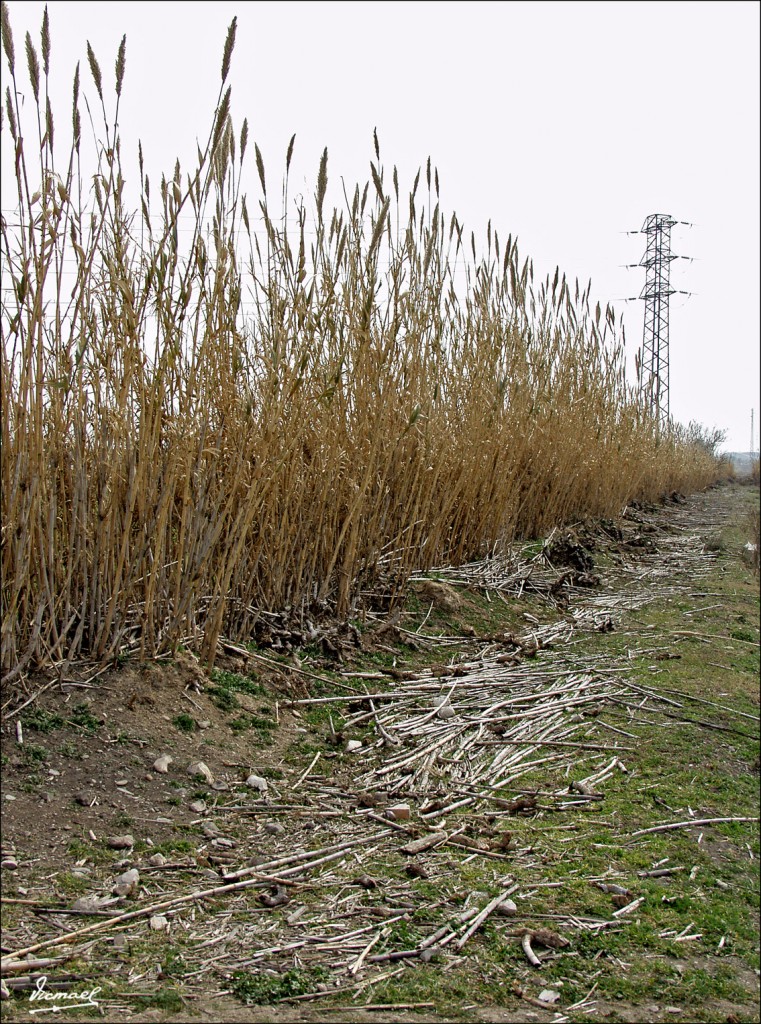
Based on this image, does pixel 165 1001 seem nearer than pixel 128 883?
Yes

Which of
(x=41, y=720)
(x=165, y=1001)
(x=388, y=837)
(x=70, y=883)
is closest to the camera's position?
(x=165, y=1001)

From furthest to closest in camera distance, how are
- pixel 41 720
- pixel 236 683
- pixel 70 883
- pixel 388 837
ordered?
pixel 236 683 → pixel 41 720 → pixel 388 837 → pixel 70 883

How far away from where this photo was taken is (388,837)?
180 cm

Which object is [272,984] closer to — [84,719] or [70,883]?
[70,883]

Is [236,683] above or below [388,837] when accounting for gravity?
above

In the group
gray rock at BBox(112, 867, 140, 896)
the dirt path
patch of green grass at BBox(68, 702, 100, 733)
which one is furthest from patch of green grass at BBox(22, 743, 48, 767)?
gray rock at BBox(112, 867, 140, 896)

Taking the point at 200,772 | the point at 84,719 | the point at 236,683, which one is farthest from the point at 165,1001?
the point at 236,683

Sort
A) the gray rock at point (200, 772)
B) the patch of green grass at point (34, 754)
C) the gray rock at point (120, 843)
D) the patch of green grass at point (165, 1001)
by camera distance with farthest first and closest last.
A: the gray rock at point (200, 772) < the patch of green grass at point (34, 754) < the gray rock at point (120, 843) < the patch of green grass at point (165, 1001)

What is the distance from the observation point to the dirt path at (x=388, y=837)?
129cm

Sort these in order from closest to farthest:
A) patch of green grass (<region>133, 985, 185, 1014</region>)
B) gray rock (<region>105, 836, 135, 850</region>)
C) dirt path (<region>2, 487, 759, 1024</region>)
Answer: patch of green grass (<region>133, 985, 185, 1014</region>) < dirt path (<region>2, 487, 759, 1024</region>) < gray rock (<region>105, 836, 135, 850</region>)

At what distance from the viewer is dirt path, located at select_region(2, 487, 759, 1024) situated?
1292 mm

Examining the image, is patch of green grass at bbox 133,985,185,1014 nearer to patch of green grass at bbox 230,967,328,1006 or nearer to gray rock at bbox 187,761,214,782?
patch of green grass at bbox 230,967,328,1006

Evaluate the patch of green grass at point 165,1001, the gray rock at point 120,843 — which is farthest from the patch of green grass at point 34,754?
the patch of green grass at point 165,1001

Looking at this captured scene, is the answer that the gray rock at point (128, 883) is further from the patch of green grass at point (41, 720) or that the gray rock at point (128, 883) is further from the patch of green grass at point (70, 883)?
the patch of green grass at point (41, 720)
